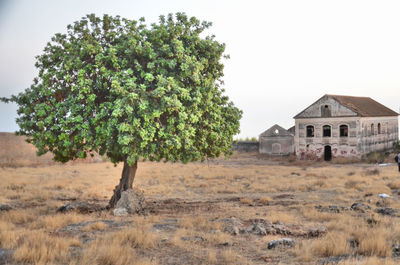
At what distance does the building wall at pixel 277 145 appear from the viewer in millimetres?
54500

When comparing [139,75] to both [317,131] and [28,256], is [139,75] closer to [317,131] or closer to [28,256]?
[28,256]

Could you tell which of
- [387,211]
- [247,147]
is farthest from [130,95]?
[247,147]

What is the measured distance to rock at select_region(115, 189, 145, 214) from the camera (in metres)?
18.0

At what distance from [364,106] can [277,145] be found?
12665mm

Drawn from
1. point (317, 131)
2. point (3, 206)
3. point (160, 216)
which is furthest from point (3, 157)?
point (317, 131)

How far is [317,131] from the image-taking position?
4741cm

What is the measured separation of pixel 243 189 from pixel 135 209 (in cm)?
1107

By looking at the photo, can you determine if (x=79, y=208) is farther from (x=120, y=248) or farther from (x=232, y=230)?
(x=120, y=248)

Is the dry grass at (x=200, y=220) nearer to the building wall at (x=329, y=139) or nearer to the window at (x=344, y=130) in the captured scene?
the building wall at (x=329, y=139)

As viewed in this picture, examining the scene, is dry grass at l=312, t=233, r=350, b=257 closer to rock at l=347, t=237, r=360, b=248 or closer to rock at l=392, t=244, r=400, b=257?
rock at l=347, t=237, r=360, b=248

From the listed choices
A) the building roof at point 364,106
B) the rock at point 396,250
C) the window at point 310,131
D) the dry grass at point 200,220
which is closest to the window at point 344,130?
the building roof at point 364,106

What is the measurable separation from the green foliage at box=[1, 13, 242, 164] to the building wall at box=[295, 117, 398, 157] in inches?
1247

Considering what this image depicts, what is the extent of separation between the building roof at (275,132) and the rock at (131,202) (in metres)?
39.0

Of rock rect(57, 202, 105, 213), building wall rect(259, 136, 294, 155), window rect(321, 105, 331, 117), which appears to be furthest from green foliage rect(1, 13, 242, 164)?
building wall rect(259, 136, 294, 155)
